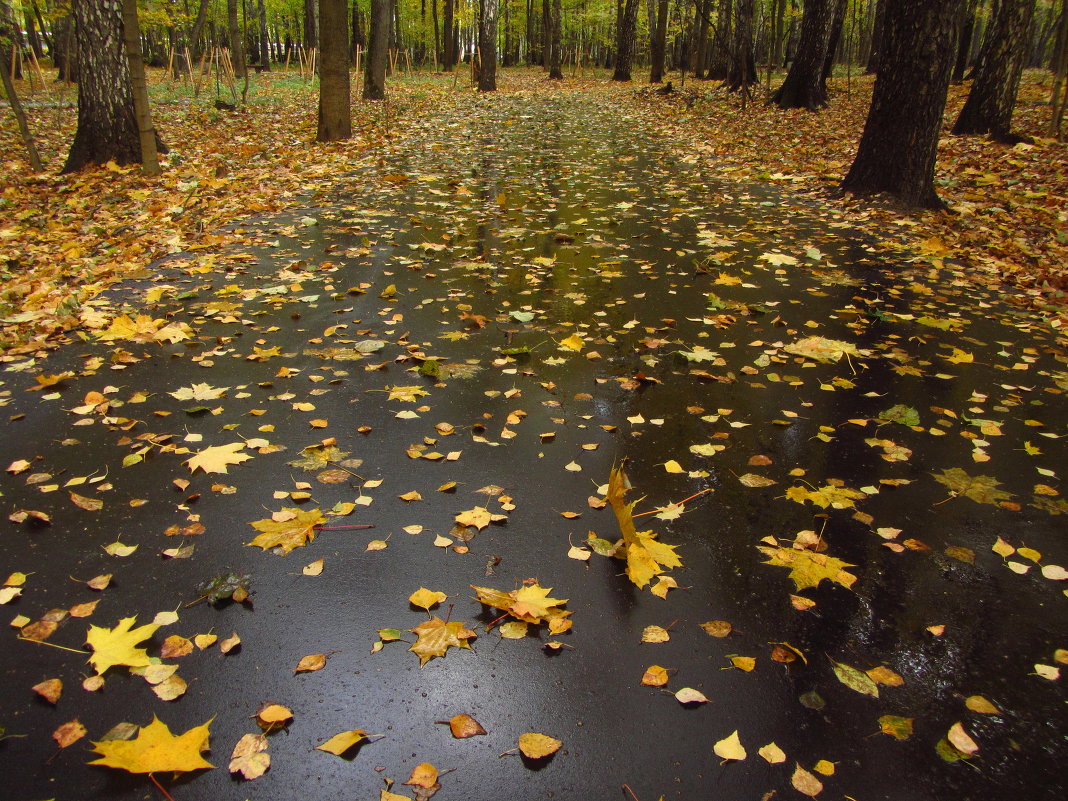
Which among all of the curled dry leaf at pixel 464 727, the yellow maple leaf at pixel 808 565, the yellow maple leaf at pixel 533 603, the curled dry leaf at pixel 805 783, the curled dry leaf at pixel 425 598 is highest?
the yellow maple leaf at pixel 808 565

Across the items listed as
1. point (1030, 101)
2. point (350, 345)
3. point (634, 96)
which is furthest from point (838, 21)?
point (350, 345)

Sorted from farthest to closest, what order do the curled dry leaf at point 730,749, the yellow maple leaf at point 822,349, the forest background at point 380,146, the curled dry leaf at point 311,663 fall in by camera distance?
the forest background at point 380,146
the yellow maple leaf at point 822,349
the curled dry leaf at point 311,663
the curled dry leaf at point 730,749

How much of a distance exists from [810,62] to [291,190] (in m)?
12.9

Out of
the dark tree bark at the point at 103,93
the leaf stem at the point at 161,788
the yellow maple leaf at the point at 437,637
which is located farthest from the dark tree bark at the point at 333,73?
the leaf stem at the point at 161,788

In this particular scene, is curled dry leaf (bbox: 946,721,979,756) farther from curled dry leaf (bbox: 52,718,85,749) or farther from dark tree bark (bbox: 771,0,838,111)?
dark tree bark (bbox: 771,0,838,111)

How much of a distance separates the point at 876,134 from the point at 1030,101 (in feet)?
33.1

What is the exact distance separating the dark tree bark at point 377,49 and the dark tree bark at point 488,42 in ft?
16.3

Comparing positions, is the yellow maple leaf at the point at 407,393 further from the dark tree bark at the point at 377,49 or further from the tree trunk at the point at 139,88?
the dark tree bark at the point at 377,49

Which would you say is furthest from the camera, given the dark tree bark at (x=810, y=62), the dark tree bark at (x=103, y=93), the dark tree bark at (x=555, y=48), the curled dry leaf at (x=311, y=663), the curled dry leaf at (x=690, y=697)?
the dark tree bark at (x=555, y=48)

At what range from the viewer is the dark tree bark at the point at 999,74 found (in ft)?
30.8

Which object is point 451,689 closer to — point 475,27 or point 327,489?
point 327,489

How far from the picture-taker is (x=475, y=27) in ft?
174

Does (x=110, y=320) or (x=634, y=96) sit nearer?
Result: (x=110, y=320)

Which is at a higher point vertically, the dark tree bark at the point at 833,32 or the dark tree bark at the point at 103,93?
the dark tree bark at the point at 833,32
